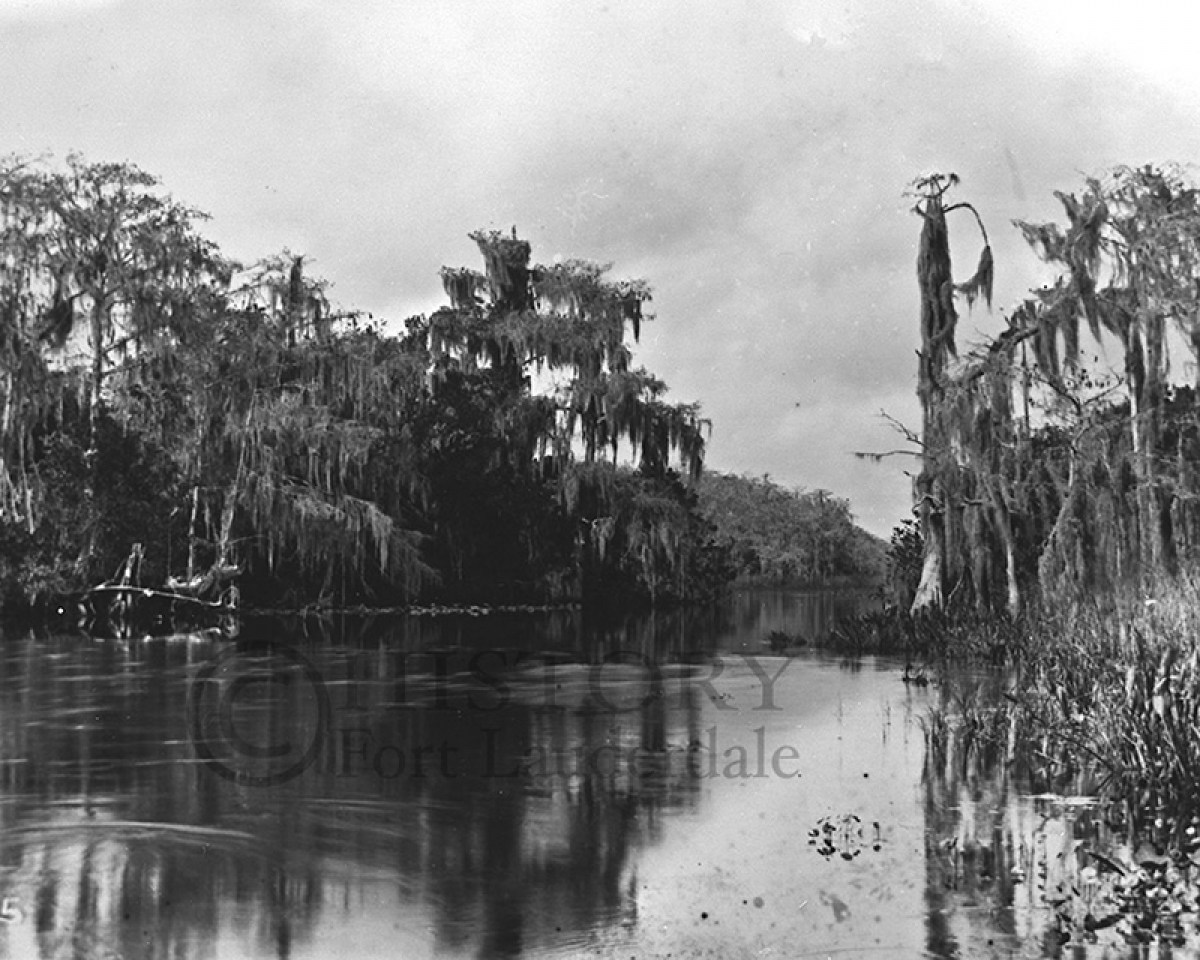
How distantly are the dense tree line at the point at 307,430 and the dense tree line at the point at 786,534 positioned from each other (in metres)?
27.0

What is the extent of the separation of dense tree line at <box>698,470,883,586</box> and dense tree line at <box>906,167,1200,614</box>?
4449cm

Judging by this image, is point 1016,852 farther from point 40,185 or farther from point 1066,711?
point 40,185

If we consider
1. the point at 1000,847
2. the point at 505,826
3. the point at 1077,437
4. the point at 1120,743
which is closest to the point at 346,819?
the point at 505,826

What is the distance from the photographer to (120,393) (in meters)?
31.1

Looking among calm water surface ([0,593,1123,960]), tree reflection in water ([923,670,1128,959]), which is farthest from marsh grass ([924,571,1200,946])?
calm water surface ([0,593,1123,960])

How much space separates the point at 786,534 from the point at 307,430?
58.6 metres

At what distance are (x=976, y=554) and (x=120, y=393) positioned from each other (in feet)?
60.4

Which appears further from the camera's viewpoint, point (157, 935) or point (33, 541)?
point (33, 541)

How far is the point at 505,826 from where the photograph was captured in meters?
9.02

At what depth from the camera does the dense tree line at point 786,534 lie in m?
80.7

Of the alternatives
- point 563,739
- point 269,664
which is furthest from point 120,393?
point 563,739

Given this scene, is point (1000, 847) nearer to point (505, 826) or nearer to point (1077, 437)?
point (505, 826)

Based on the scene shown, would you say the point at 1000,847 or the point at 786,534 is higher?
the point at 786,534

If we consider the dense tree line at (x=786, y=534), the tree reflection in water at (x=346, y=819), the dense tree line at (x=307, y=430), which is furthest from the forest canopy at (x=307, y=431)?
the dense tree line at (x=786, y=534)
